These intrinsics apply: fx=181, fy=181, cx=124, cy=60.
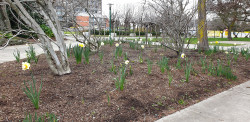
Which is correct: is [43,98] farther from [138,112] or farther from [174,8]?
[174,8]

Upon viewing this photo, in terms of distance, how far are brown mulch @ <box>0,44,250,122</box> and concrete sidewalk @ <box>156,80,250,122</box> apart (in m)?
0.13

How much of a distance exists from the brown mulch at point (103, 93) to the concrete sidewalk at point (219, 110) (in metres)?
0.13

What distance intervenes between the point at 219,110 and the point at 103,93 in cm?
153

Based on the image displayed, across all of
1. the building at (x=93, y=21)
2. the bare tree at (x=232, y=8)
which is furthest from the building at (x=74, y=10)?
the bare tree at (x=232, y=8)

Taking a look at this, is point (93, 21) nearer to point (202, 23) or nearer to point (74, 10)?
point (74, 10)

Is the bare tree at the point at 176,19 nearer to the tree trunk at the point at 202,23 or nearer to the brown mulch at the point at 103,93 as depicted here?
the brown mulch at the point at 103,93

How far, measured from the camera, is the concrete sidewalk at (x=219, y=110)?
2.05 m

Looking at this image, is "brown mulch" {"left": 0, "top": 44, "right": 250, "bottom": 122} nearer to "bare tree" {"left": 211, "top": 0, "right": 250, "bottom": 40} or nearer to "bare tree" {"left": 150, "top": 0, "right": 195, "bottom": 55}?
"bare tree" {"left": 150, "top": 0, "right": 195, "bottom": 55}

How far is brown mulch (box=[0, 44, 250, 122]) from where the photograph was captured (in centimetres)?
206

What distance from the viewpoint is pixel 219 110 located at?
89.8 inches

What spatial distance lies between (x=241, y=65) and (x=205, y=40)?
2320 millimetres

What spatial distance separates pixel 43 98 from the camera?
2.31 m

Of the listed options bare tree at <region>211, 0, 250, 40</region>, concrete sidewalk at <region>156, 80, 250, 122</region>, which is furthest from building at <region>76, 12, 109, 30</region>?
bare tree at <region>211, 0, 250, 40</region>

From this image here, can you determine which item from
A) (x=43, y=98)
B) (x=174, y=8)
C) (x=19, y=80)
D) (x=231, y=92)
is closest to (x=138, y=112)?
(x=43, y=98)
